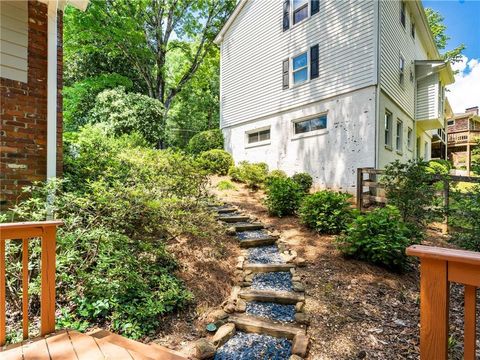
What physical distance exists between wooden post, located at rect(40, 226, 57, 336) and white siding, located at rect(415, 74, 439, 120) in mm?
14977

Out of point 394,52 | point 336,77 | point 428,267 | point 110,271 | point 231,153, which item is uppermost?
point 394,52

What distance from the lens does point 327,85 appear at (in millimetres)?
9523

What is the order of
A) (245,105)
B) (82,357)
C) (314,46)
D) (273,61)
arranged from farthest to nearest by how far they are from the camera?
(245,105) < (273,61) < (314,46) < (82,357)

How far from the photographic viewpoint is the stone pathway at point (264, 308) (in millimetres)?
2516

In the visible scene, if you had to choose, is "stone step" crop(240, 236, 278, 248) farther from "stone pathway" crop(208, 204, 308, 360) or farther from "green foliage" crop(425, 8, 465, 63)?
"green foliage" crop(425, 8, 465, 63)

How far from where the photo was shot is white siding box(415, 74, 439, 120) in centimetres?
1250

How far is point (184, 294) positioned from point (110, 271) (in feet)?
2.93

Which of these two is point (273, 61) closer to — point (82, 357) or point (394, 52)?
point (394, 52)

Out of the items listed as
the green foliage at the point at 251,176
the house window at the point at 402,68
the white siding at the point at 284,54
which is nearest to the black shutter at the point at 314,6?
the white siding at the point at 284,54

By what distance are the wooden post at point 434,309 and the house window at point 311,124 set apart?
29.1ft

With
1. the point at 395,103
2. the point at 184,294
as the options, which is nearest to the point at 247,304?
the point at 184,294

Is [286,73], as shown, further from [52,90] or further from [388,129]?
[52,90]

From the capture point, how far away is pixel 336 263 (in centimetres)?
412

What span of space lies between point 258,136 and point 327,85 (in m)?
3.83
